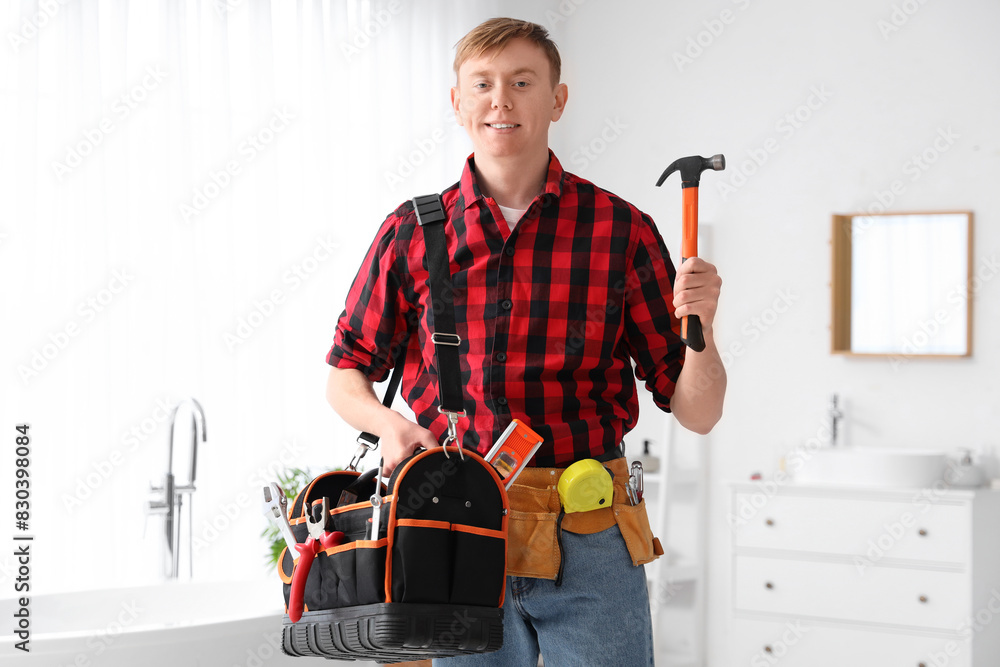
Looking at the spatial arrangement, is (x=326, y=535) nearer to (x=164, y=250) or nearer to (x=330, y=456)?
(x=164, y=250)

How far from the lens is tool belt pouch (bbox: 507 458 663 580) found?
1.07 metres

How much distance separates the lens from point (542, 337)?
1.10 m

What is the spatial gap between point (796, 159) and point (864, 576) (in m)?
1.57

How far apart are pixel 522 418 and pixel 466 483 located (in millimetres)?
118

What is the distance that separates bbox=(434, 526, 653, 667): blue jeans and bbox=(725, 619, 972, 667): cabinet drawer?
7.50ft

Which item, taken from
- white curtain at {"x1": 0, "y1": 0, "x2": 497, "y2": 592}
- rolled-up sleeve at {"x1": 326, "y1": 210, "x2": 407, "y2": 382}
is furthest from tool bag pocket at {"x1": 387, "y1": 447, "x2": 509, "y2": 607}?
white curtain at {"x1": 0, "y1": 0, "x2": 497, "y2": 592}

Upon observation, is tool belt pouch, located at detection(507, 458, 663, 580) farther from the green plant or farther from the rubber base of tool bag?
the green plant

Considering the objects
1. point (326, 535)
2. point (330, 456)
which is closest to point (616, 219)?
point (326, 535)

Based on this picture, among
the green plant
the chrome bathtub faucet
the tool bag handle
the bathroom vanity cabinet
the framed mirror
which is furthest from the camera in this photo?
the framed mirror

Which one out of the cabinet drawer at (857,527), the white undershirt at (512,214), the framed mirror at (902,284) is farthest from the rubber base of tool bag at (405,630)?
the framed mirror at (902,284)

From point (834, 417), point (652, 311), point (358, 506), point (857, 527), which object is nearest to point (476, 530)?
point (358, 506)

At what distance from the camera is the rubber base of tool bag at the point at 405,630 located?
3.06ft

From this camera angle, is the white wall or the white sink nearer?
the white sink

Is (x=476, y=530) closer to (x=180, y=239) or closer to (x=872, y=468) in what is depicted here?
(x=180, y=239)
